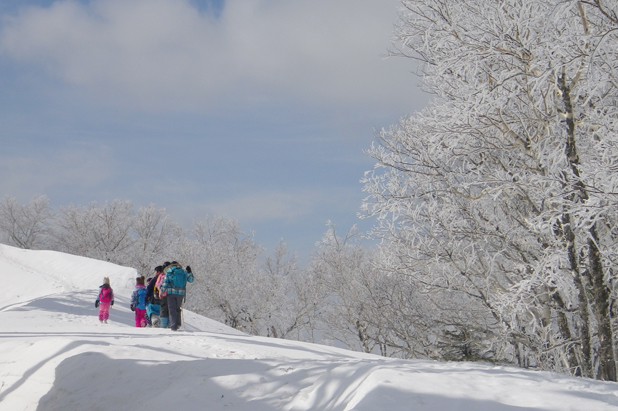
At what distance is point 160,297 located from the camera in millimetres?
12109

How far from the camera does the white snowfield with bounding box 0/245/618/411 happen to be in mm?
4672

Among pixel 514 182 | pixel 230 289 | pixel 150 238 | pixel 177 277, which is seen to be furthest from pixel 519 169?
pixel 150 238

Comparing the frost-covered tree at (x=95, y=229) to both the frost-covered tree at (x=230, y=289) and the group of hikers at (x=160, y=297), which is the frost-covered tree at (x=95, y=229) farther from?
the group of hikers at (x=160, y=297)

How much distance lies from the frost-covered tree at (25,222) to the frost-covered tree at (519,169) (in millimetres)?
42413

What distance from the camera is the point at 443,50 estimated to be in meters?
8.13

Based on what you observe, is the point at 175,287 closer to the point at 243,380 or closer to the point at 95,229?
the point at 243,380

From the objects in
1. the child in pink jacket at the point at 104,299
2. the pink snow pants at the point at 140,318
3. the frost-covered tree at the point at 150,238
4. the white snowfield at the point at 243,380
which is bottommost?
the white snowfield at the point at 243,380

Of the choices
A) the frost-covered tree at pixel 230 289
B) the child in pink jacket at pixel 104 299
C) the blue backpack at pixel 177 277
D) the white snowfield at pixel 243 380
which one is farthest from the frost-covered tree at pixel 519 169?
the frost-covered tree at pixel 230 289

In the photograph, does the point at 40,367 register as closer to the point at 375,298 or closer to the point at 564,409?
the point at 564,409

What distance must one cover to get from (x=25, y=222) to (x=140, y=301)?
123 ft

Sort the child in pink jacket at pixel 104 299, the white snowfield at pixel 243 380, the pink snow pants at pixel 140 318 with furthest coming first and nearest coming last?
the child in pink jacket at pixel 104 299
the pink snow pants at pixel 140 318
the white snowfield at pixel 243 380

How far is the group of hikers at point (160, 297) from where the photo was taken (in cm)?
1093

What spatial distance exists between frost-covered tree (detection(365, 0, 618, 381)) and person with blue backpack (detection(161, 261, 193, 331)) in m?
4.26

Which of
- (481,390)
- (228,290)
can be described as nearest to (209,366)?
(481,390)
